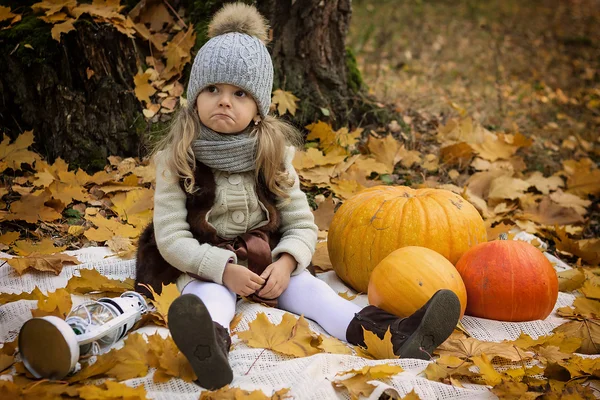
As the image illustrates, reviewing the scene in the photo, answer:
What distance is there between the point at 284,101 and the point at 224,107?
147 centimetres

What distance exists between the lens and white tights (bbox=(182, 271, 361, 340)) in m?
2.17

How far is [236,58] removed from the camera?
2.22m

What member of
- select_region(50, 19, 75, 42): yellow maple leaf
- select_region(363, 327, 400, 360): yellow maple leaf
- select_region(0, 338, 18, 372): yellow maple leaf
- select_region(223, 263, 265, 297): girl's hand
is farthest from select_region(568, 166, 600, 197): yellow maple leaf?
select_region(0, 338, 18, 372): yellow maple leaf

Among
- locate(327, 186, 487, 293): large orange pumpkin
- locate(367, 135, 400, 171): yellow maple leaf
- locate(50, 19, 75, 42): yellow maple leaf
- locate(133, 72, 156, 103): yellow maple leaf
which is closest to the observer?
locate(327, 186, 487, 293): large orange pumpkin

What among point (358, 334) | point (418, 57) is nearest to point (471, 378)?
point (358, 334)

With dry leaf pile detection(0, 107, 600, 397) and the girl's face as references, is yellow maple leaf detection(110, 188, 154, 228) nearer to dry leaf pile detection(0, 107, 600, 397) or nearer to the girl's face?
dry leaf pile detection(0, 107, 600, 397)

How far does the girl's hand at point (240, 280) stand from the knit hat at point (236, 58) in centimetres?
63

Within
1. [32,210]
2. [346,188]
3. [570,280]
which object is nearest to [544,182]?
[570,280]

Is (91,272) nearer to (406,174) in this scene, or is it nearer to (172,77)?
(172,77)

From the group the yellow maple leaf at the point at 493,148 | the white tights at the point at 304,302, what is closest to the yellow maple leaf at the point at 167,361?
the white tights at the point at 304,302

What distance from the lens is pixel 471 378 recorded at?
195cm

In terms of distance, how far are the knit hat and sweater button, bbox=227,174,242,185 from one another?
0.27 metres

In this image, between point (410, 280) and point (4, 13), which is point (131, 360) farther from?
point (4, 13)

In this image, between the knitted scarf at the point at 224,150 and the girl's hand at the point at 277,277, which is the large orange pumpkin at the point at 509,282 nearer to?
the girl's hand at the point at 277,277
